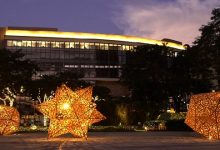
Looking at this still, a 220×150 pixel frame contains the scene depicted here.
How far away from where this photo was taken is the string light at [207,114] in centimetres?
2300

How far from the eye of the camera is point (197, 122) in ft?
79.3

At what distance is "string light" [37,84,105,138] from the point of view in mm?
23953

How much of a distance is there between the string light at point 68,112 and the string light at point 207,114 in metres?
5.72

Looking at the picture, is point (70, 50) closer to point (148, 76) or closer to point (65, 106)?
point (148, 76)

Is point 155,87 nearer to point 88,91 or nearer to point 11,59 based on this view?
point 11,59

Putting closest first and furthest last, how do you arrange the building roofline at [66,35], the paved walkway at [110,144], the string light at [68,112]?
the paved walkway at [110,144] → the string light at [68,112] → the building roofline at [66,35]

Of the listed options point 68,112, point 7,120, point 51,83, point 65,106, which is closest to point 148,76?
point 51,83

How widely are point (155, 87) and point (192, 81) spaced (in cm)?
613

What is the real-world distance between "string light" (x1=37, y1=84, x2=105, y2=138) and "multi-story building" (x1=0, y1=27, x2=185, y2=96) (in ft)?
226

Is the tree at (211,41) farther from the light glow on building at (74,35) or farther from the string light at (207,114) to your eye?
the light glow on building at (74,35)

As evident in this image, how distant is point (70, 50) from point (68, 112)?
72.1m

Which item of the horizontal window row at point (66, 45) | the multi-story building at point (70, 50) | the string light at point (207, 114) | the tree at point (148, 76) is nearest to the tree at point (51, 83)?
the tree at point (148, 76)

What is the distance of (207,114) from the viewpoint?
23.3m

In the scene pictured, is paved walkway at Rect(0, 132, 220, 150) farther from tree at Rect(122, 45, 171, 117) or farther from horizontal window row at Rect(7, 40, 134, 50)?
horizontal window row at Rect(7, 40, 134, 50)
